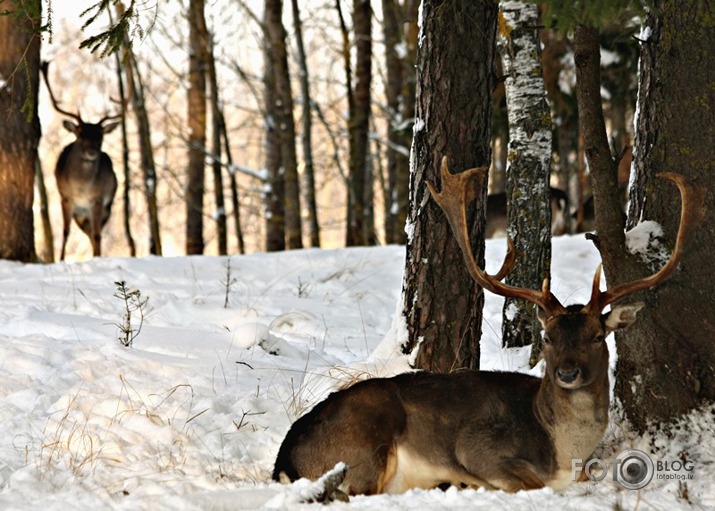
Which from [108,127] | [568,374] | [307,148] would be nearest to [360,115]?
[307,148]

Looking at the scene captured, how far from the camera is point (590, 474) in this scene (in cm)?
501

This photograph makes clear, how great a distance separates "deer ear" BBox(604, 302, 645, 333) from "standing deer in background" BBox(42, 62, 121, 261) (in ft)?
38.6

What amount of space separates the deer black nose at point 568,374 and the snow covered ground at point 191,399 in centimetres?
58

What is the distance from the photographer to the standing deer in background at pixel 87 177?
51.4 ft

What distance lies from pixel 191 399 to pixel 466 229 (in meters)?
2.10

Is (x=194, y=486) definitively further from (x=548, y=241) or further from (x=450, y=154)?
(x=548, y=241)

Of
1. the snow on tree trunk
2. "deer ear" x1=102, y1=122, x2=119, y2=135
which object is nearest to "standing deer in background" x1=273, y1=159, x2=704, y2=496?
the snow on tree trunk

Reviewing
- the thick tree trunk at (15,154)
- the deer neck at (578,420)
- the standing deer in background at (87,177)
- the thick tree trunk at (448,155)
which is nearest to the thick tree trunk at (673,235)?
the deer neck at (578,420)

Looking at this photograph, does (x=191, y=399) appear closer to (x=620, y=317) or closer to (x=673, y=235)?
(x=620, y=317)

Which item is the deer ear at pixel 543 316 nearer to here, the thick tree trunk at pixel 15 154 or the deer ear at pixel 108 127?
the thick tree trunk at pixel 15 154

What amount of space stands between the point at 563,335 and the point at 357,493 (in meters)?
1.38

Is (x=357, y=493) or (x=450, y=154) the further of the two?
(x=450, y=154)

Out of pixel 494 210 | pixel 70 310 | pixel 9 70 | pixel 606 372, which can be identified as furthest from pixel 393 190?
pixel 606 372

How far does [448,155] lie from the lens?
6.35m
